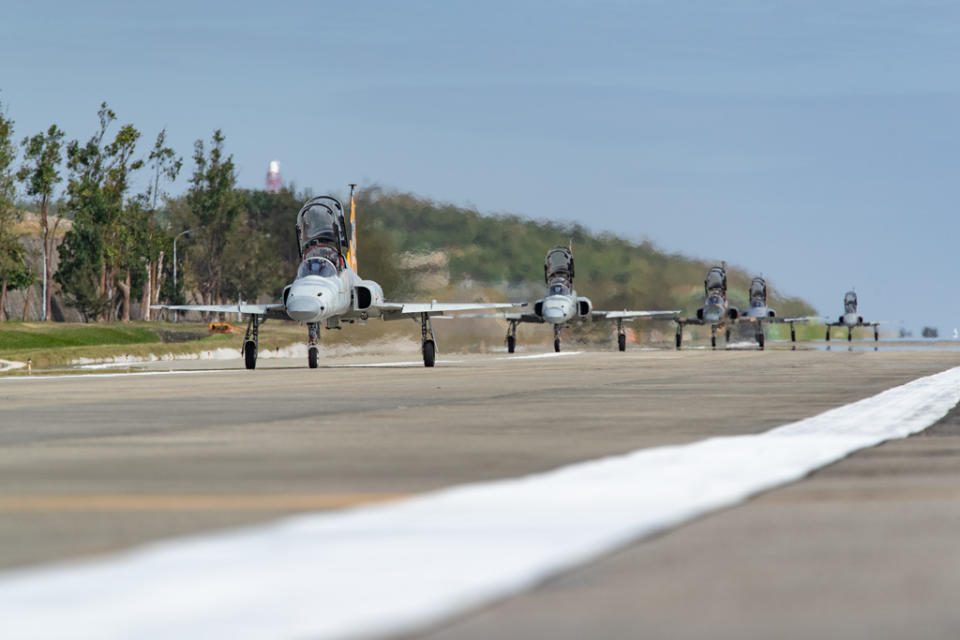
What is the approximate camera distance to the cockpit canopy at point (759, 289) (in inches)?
3971

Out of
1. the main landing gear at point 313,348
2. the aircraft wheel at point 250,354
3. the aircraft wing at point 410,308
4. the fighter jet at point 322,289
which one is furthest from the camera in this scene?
the aircraft wing at point 410,308

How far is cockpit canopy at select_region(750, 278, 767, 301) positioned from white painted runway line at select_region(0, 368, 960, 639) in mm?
91904

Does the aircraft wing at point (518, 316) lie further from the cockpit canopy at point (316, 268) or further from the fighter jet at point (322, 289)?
the cockpit canopy at point (316, 268)

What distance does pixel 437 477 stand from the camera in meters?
10.3

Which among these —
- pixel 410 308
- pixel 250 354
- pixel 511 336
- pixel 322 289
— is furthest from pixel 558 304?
pixel 322 289

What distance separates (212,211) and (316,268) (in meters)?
80.9

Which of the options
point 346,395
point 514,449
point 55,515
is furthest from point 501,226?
point 55,515

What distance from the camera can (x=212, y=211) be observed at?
122062 millimetres

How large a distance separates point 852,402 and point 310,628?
689 inches

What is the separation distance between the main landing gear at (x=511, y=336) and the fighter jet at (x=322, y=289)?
71.7 feet

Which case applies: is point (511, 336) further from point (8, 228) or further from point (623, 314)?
point (8, 228)

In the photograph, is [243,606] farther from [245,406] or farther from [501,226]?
[501,226]

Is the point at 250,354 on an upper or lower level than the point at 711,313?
lower

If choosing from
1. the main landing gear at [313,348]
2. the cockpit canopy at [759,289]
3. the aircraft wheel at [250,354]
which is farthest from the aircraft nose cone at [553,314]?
the cockpit canopy at [759,289]
